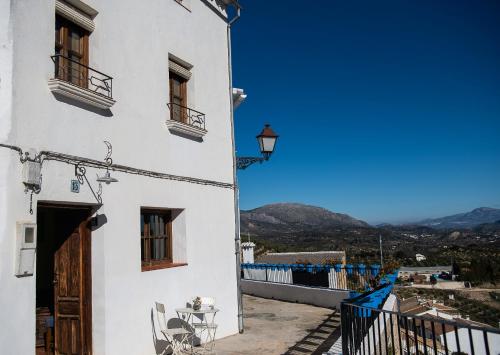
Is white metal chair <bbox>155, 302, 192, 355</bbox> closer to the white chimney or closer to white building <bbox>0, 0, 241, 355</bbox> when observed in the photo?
white building <bbox>0, 0, 241, 355</bbox>

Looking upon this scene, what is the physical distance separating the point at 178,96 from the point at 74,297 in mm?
4071

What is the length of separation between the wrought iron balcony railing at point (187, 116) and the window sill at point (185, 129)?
0.09 m

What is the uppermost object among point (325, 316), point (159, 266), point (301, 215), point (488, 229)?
point (301, 215)

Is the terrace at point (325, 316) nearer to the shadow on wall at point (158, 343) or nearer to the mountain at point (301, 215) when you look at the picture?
the shadow on wall at point (158, 343)

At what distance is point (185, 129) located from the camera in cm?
788

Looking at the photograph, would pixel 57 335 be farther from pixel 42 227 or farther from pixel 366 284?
pixel 366 284

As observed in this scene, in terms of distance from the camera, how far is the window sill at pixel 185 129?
756 cm

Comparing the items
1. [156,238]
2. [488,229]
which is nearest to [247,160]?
[156,238]

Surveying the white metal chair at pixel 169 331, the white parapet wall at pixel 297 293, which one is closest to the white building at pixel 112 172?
the white metal chair at pixel 169 331

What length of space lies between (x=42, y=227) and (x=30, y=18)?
10.9 ft

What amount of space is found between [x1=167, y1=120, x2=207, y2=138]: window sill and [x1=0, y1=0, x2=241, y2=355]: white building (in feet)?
0.09

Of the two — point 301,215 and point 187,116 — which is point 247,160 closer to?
point 187,116

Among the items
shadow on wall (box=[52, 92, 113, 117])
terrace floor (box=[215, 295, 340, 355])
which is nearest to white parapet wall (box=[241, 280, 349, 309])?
terrace floor (box=[215, 295, 340, 355])

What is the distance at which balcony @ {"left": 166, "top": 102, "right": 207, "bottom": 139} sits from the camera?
7656 millimetres
